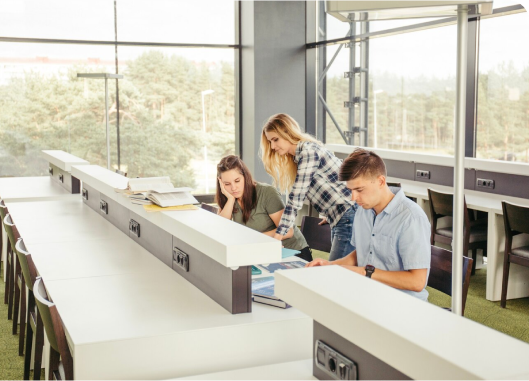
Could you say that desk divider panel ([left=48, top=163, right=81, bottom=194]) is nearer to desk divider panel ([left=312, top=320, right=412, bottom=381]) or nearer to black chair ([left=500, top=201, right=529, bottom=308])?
black chair ([left=500, top=201, right=529, bottom=308])

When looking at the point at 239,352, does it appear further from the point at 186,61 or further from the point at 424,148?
the point at 186,61

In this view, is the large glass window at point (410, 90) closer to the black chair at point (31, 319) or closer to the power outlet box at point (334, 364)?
the black chair at point (31, 319)

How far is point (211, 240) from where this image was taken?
2143 millimetres

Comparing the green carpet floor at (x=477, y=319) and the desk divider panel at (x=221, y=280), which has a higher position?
the desk divider panel at (x=221, y=280)

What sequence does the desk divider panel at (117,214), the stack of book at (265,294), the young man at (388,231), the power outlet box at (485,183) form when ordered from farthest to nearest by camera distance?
the power outlet box at (485,183) < the desk divider panel at (117,214) < the young man at (388,231) < the stack of book at (265,294)

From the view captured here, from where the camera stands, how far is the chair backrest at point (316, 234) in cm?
350

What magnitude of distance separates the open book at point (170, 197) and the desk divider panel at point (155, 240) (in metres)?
0.15

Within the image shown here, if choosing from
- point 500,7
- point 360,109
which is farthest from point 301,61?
point 500,7

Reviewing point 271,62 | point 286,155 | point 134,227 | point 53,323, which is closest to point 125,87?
point 271,62

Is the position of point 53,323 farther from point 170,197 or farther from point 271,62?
point 271,62

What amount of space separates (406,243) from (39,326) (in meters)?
1.53

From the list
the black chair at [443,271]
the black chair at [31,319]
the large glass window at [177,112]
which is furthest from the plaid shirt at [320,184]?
the large glass window at [177,112]

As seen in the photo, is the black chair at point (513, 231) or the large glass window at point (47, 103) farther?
the large glass window at point (47, 103)

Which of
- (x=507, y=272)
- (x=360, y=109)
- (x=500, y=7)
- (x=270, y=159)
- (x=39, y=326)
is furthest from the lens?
(x=360, y=109)
